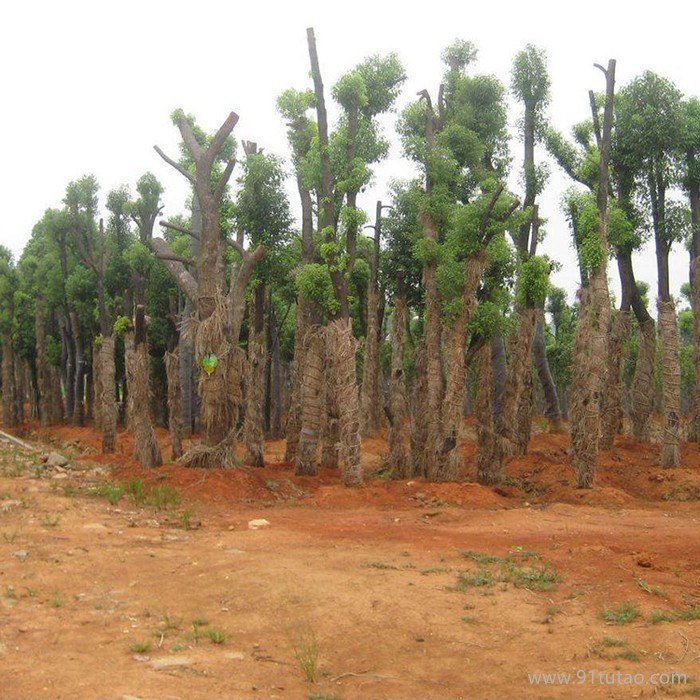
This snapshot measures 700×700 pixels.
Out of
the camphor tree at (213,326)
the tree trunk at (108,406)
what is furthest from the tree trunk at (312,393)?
the tree trunk at (108,406)

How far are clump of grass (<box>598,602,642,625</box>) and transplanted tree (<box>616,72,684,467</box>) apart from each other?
43.6ft

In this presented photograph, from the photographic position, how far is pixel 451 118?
2028cm

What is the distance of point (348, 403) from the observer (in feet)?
57.7

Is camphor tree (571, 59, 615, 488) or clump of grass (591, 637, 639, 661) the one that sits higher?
camphor tree (571, 59, 615, 488)

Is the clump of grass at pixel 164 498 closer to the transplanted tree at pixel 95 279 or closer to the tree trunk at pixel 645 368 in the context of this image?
the transplanted tree at pixel 95 279

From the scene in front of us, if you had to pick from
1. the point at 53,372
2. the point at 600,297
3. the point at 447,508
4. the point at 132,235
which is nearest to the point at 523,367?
the point at 600,297

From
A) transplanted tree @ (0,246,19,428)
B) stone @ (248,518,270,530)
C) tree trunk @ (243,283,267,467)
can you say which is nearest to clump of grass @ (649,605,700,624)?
stone @ (248,518,270,530)

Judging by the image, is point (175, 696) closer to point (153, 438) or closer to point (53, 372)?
point (153, 438)

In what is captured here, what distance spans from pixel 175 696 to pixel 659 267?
19.9m

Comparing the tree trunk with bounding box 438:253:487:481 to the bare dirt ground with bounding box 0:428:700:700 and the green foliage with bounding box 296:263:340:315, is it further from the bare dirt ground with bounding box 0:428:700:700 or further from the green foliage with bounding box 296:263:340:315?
the green foliage with bounding box 296:263:340:315

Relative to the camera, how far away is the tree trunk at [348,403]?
57.6ft

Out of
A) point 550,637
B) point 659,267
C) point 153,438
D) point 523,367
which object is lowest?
point 550,637

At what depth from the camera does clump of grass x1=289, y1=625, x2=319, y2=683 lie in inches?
248

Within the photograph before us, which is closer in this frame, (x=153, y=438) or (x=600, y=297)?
(x=600, y=297)
